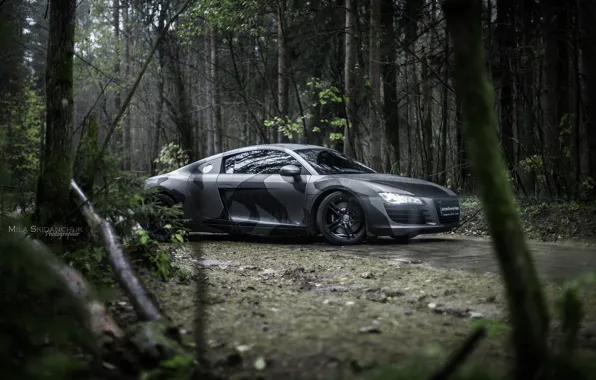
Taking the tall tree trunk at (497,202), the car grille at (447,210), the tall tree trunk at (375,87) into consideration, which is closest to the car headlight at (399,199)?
the car grille at (447,210)

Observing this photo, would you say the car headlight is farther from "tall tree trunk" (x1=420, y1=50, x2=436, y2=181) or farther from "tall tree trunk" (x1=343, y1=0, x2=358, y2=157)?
"tall tree trunk" (x1=343, y1=0, x2=358, y2=157)

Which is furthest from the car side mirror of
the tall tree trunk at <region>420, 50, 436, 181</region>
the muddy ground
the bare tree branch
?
the tall tree trunk at <region>420, 50, 436, 181</region>

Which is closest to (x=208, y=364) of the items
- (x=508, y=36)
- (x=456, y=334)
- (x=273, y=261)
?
(x=456, y=334)

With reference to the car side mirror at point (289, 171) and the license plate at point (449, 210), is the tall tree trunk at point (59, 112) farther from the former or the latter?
the license plate at point (449, 210)

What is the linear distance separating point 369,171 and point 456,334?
6.06 metres

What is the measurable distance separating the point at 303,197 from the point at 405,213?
146 cm

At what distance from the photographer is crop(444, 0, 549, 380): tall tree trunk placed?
1885 mm

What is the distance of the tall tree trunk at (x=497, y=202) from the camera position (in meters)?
1.88

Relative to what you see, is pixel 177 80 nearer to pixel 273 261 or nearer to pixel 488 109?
pixel 273 261

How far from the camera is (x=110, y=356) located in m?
2.77

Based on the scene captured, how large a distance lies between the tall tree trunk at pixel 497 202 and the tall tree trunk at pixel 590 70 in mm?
8795

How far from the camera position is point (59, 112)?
5098 millimetres

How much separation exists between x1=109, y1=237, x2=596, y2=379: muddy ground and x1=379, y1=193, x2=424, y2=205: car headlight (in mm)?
675

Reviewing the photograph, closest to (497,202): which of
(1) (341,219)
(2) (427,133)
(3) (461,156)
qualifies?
(1) (341,219)
